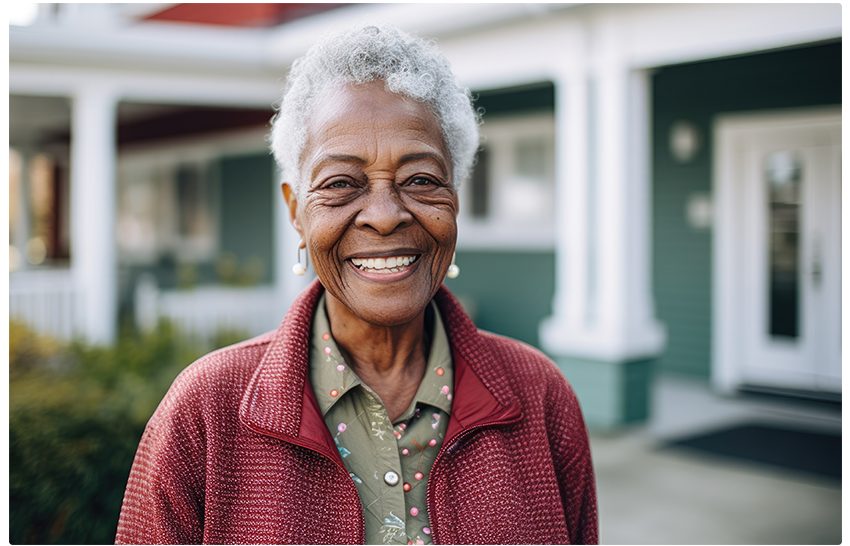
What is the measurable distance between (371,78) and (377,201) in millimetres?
249

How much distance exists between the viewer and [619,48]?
582 centimetres

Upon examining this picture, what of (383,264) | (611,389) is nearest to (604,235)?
(611,389)

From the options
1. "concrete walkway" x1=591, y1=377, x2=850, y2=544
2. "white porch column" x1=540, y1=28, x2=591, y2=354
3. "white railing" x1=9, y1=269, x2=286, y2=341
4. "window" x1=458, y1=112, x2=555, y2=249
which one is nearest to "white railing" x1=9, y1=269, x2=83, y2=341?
"white railing" x1=9, y1=269, x2=286, y2=341

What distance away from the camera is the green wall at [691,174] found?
736 centimetres

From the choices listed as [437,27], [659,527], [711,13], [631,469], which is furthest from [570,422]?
[437,27]

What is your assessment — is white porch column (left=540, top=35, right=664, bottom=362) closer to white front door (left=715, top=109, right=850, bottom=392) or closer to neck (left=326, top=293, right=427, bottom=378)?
white front door (left=715, top=109, right=850, bottom=392)

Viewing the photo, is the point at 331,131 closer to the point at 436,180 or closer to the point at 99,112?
the point at 436,180

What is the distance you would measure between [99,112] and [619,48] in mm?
5212

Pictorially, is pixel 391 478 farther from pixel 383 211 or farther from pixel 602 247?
pixel 602 247

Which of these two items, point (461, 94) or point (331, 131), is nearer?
point (331, 131)

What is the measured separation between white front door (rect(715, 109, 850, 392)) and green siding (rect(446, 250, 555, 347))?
211cm

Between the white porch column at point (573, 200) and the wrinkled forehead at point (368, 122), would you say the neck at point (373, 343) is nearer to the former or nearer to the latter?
the wrinkled forehead at point (368, 122)

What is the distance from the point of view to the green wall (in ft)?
24.1

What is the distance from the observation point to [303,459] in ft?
4.70
